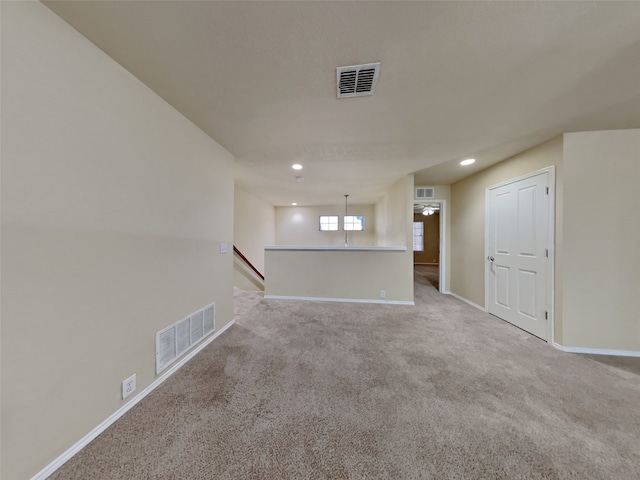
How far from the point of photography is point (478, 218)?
3.48m

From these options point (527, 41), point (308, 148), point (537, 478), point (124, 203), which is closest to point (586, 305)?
point (537, 478)

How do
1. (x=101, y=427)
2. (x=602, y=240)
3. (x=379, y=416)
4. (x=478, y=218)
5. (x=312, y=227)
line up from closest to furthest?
(x=101, y=427) → (x=379, y=416) → (x=602, y=240) → (x=478, y=218) → (x=312, y=227)

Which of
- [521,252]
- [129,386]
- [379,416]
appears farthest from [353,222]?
[129,386]

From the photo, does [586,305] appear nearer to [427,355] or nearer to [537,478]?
[427,355]

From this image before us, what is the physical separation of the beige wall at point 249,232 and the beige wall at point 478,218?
4101 millimetres

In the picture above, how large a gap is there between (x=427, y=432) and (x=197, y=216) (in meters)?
2.54

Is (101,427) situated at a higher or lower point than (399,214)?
lower

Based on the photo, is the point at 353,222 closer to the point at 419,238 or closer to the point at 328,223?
the point at 328,223

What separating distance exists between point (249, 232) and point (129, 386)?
13.8 feet

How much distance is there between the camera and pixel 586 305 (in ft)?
7.11

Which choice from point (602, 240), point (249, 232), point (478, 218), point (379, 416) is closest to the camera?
point (379, 416)

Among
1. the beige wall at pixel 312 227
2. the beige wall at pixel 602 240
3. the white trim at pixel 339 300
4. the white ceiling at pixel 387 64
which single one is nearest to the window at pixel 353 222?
the beige wall at pixel 312 227

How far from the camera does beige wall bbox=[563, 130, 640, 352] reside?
2.08 m

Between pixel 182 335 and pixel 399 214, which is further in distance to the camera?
pixel 399 214
